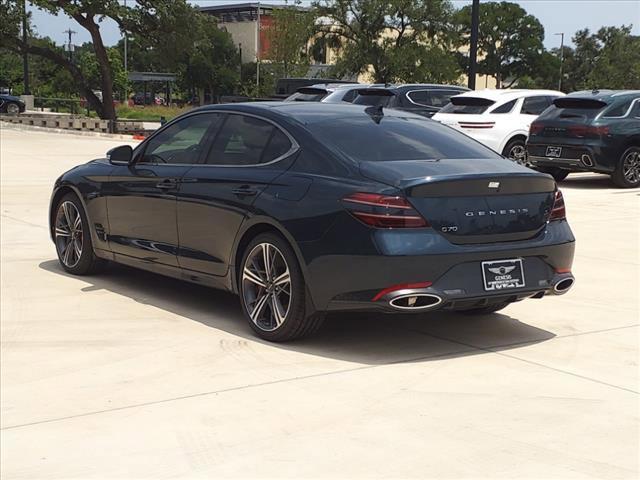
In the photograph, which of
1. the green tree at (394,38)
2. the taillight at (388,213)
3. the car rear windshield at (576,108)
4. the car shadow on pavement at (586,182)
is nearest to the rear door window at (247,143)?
the taillight at (388,213)

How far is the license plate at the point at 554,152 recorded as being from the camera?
16.6 metres

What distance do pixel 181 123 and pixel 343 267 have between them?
2.37m

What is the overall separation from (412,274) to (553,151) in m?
11.7

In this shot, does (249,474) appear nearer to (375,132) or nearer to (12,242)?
(375,132)

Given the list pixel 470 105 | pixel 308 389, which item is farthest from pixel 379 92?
pixel 308 389

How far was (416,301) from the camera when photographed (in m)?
5.71

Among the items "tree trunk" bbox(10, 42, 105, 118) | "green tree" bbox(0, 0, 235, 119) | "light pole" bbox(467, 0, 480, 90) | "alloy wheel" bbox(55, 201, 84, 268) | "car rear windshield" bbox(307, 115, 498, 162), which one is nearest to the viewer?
"car rear windshield" bbox(307, 115, 498, 162)

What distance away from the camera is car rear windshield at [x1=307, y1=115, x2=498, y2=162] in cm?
627

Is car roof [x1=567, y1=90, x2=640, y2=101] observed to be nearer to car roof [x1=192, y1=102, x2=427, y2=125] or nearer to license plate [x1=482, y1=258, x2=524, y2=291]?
car roof [x1=192, y1=102, x2=427, y2=125]

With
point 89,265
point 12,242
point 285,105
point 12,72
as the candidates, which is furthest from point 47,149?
point 12,72

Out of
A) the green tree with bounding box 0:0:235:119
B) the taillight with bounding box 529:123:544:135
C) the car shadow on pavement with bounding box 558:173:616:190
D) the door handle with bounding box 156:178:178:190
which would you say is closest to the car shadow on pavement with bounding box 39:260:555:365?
the door handle with bounding box 156:178:178:190

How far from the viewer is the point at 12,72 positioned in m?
83.7

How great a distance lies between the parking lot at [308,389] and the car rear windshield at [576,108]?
8.96m

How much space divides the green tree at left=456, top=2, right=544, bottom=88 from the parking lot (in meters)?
91.1
